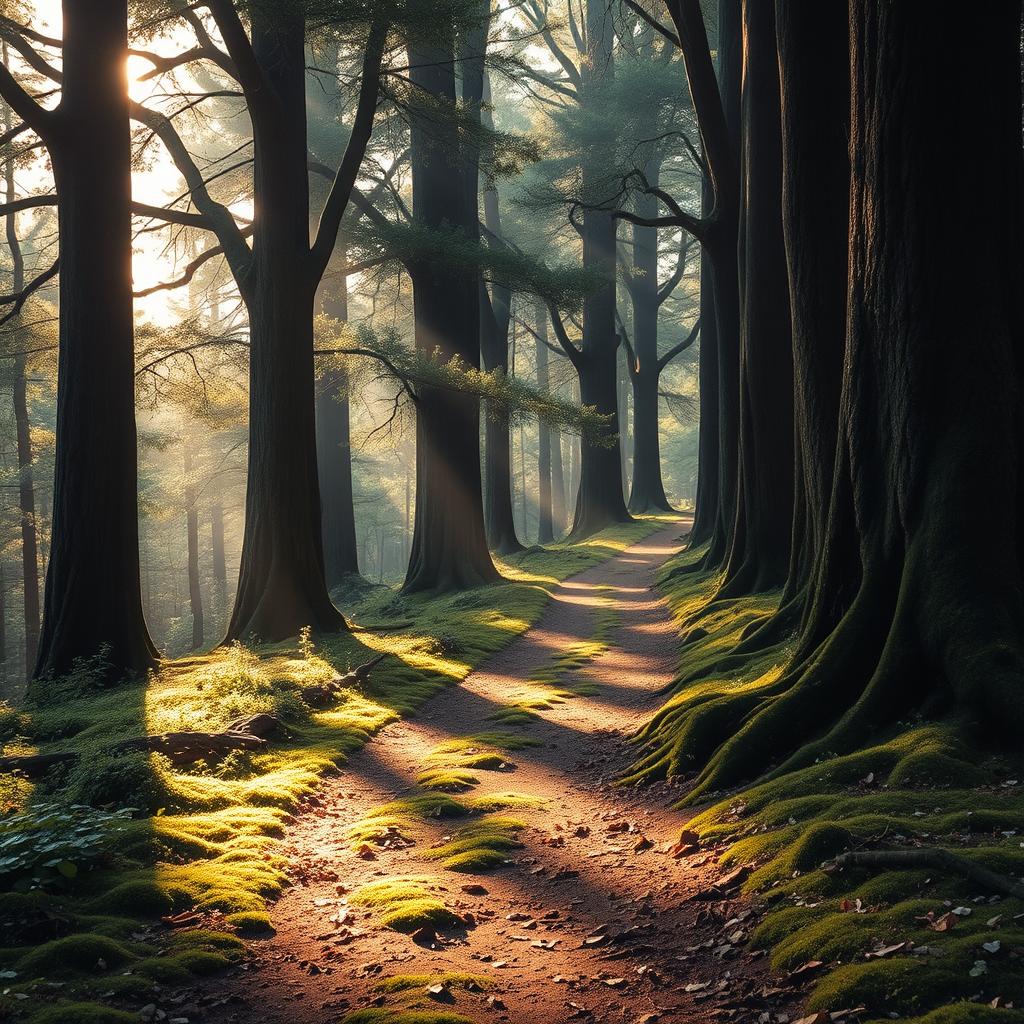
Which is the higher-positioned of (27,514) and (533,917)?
(27,514)

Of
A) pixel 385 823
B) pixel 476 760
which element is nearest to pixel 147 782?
pixel 385 823

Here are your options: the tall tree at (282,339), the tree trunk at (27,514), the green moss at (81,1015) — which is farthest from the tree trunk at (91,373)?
the tree trunk at (27,514)

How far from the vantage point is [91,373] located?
36.2 ft

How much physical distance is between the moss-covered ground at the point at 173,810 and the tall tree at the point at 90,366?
768 mm

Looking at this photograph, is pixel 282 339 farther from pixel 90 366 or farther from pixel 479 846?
pixel 479 846

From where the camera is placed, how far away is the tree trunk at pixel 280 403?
1353 cm

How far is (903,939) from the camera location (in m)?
3.53

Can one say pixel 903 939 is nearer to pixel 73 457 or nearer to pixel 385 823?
pixel 385 823

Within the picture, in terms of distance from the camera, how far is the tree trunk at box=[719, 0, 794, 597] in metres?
12.1

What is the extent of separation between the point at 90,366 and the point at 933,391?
9.07m

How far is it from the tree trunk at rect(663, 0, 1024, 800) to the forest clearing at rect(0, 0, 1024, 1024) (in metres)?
0.02

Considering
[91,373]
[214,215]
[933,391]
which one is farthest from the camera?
[214,215]

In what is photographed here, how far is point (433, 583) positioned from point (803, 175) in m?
12.6

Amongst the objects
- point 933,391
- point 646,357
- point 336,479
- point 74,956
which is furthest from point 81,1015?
point 646,357
